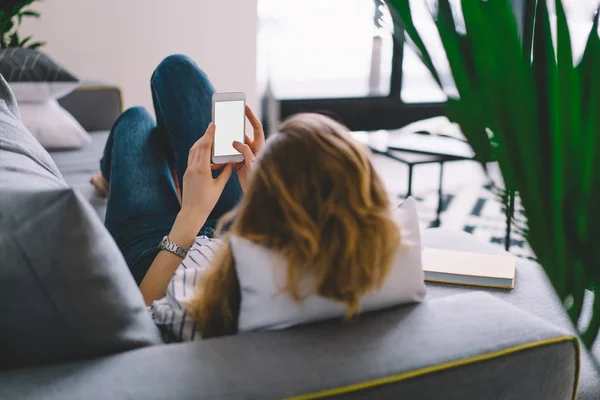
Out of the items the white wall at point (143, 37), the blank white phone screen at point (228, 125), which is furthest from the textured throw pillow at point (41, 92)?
the blank white phone screen at point (228, 125)

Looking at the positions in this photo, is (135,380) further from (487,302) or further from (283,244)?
(487,302)

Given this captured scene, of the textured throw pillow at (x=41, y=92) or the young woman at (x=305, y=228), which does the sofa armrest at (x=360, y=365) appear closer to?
the young woman at (x=305, y=228)

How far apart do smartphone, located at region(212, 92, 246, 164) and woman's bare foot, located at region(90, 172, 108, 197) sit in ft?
2.49

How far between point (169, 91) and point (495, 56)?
1233mm

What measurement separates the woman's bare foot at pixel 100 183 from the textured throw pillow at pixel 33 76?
523mm

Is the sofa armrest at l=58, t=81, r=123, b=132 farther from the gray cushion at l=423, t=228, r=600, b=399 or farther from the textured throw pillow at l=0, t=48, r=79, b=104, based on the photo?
the gray cushion at l=423, t=228, r=600, b=399

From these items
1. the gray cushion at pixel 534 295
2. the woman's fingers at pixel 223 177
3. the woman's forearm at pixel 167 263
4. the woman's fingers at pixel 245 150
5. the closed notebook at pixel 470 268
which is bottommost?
the gray cushion at pixel 534 295

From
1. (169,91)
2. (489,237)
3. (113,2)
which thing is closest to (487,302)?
(169,91)

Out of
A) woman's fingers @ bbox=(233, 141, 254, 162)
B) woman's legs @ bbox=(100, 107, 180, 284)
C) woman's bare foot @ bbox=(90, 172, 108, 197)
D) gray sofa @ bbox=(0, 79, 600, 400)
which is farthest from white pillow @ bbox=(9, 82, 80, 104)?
gray sofa @ bbox=(0, 79, 600, 400)

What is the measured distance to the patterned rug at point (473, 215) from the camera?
116 inches

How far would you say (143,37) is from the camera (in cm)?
355

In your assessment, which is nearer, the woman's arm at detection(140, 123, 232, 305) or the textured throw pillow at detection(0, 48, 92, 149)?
the woman's arm at detection(140, 123, 232, 305)

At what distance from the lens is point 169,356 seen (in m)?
0.80

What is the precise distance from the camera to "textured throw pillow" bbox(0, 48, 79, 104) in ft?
7.84
